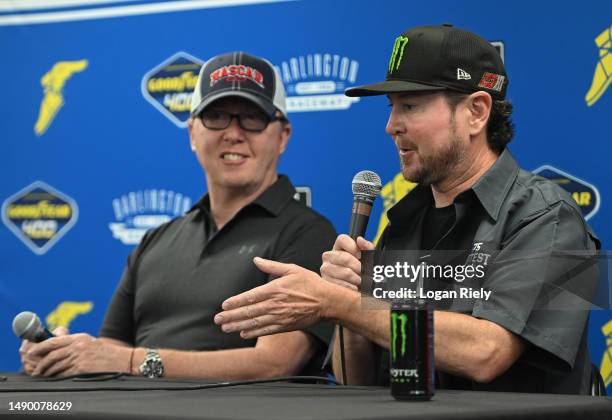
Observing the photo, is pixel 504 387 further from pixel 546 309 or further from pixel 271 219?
Result: pixel 271 219

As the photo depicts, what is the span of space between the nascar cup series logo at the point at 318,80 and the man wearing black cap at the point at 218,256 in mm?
145

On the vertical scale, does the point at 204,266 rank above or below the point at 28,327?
above

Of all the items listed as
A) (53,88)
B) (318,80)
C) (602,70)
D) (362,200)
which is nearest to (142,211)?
(53,88)

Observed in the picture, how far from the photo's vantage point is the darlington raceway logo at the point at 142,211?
3.31 meters

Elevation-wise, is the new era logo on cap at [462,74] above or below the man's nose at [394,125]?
above

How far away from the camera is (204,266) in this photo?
9.20 ft

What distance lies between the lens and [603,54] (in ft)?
8.87

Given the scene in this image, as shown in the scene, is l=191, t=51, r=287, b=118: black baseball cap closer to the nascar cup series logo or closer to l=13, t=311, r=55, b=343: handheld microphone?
the nascar cup series logo

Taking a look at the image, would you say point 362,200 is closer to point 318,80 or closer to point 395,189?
point 395,189

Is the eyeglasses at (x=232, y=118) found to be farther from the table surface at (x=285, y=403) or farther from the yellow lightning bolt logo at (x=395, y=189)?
the table surface at (x=285, y=403)

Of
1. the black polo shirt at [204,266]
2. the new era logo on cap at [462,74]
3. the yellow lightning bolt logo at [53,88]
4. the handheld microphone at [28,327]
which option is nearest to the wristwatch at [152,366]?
the black polo shirt at [204,266]

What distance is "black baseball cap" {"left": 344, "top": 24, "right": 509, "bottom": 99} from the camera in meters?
2.32

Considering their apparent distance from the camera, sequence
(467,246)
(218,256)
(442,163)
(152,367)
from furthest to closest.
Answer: (218,256) < (152,367) < (442,163) < (467,246)

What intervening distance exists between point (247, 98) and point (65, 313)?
1052 mm
